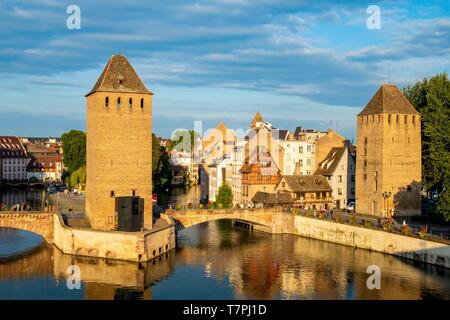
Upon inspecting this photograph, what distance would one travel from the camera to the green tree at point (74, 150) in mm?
115312

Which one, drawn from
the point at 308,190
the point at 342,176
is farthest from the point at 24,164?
the point at 342,176

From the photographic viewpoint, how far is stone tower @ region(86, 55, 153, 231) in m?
51.1

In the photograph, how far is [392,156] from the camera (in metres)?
61.5

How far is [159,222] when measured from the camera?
54.3m

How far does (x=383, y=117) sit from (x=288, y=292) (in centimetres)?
2794

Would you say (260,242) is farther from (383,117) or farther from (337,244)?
(383,117)

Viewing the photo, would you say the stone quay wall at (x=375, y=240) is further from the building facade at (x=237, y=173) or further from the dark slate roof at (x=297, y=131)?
the dark slate roof at (x=297, y=131)

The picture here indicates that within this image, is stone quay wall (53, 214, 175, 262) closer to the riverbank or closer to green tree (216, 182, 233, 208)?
the riverbank

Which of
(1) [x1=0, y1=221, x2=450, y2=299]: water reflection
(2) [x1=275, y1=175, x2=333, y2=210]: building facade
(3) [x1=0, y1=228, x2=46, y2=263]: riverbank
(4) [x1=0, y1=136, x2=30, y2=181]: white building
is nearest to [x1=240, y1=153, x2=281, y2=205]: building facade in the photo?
(2) [x1=275, y1=175, x2=333, y2=210]: building facade

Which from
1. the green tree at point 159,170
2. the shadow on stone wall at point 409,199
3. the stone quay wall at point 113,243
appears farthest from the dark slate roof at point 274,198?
the green tree at point 159,170

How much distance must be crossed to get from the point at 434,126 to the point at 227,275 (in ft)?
91.4

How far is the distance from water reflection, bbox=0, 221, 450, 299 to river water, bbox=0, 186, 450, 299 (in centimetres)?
6

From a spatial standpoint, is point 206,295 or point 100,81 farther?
point 100,81
